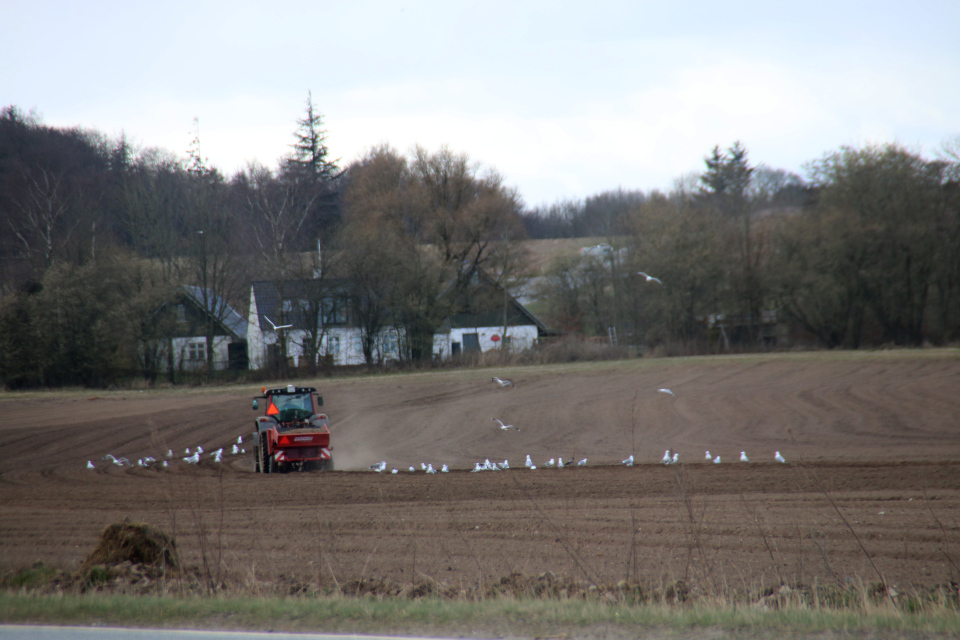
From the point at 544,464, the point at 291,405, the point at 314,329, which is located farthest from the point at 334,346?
the point at 544,464

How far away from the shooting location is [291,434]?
16812 millimetres

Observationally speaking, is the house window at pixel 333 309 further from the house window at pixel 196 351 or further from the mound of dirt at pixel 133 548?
the mound of dirt at pixel 133 548

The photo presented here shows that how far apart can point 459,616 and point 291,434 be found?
11709 mm

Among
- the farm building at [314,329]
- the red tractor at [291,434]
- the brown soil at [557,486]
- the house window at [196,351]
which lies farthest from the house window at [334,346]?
the red tractor at [291,434]

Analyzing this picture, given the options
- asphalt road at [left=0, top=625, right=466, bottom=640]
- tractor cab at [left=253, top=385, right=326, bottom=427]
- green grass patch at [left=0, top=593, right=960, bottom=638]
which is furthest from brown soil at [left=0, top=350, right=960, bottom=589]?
tractor cab at [left=253, top=385, right=326, bottom=427]

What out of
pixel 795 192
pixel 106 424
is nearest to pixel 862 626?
pixel 106 424

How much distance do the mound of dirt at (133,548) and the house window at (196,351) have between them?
Answer: 38846mm

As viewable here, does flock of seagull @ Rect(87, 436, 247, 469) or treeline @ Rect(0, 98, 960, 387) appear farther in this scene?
treeline @ Rect(0, 98, 960, 387)

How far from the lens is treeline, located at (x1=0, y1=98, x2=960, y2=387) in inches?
1638

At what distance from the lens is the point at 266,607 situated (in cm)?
623

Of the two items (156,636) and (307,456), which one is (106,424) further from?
(156,636)

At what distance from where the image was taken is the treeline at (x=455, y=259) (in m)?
41.6

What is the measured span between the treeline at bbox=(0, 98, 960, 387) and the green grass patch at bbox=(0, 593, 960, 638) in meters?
37.5

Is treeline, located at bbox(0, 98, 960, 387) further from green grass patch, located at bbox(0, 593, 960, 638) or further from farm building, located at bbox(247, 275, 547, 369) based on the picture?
green grass patch, located at bbox(0, 593, 960, 638)
